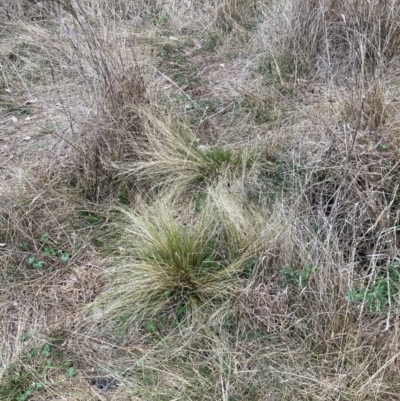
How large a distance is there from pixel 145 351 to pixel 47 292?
67 centimetres

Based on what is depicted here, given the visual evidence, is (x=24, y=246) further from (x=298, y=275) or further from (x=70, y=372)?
(x=298, y=275)

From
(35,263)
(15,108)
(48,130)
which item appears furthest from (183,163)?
(15,108)

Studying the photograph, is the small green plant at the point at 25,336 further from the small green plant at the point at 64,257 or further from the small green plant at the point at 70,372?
the small green plant at the point at 64,257

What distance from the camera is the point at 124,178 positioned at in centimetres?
304

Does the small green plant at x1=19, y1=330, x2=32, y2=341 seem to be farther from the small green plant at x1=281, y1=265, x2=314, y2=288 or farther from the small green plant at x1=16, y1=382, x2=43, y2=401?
the small green plant at x1=281, y1=265, x2=314, y2=288

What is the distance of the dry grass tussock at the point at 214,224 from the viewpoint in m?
2.01

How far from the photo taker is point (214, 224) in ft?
8.28

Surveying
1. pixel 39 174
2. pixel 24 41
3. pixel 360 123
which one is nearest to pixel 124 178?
pixel 39 174

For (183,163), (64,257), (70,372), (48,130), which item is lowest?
(70,372)

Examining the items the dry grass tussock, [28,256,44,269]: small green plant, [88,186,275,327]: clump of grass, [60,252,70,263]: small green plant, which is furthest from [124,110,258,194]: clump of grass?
[28,256,44,269]: small green plant

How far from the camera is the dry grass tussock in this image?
2.01m

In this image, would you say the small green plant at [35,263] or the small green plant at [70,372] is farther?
the small green plant at [35,263]

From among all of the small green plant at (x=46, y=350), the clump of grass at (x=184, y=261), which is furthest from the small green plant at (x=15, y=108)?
the small green plant at (x=46, y=350)

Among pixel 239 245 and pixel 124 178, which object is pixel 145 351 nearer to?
pixel 239 245
